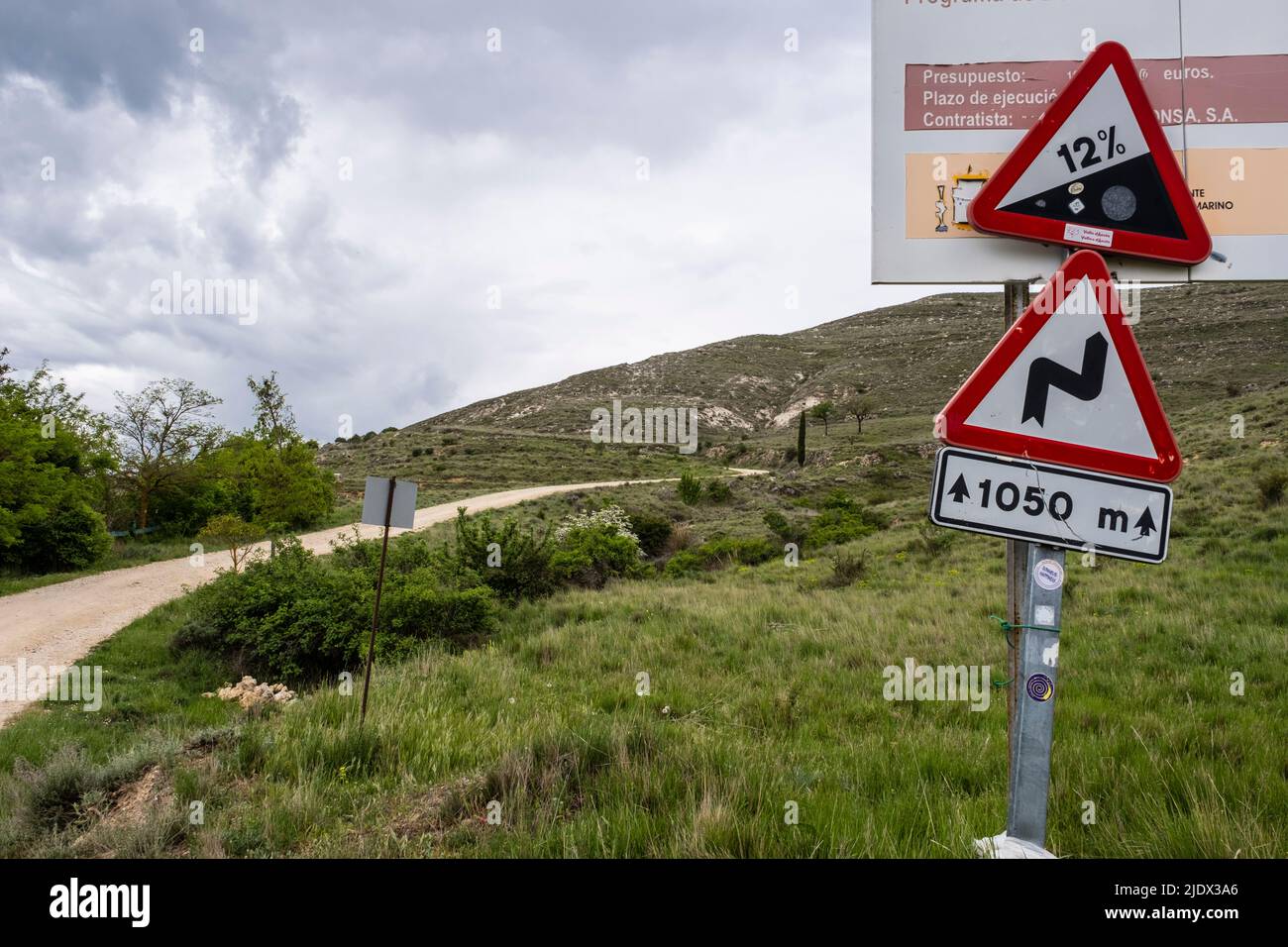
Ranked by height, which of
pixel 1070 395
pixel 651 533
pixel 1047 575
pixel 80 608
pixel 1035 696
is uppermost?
pixel 1070 395

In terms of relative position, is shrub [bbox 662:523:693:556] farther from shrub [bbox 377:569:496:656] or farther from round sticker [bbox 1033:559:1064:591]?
round sticker [bbox 1033:559:1064:591]

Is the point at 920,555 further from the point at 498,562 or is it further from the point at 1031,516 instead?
the point at 1031,516

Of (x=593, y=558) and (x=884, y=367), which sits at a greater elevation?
(x=884, y=367)

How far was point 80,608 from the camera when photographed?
492 inches

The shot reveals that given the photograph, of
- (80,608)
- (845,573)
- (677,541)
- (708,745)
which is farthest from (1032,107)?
(677,541)

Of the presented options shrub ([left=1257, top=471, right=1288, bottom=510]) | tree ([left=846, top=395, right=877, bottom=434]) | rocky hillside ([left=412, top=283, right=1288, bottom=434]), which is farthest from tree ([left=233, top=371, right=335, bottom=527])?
rocky hillside ([left=412, top=283, right=1288, bottom=434])

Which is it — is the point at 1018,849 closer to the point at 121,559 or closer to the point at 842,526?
the point at 842,526

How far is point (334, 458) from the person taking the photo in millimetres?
55062

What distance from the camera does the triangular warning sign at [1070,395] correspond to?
194cm

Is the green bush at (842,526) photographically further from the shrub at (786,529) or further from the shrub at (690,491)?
the shrub at (690,491)

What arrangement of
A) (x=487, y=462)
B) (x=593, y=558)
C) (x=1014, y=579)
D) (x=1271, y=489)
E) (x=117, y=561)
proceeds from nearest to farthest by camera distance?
(x=1014, y=579) → (x=1271, y=489) → (x=593, y=558) → (x=117, y=561) → (x=487, y=462)

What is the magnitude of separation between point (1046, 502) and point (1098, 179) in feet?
4.24

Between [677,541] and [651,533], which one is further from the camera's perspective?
[677,541]
